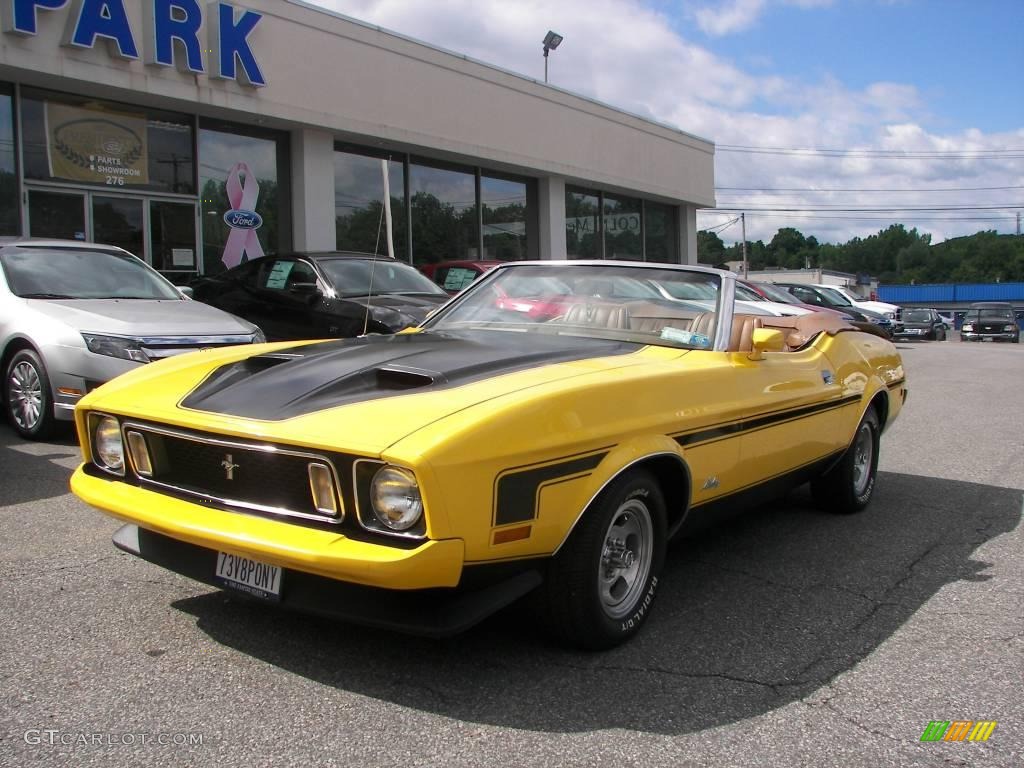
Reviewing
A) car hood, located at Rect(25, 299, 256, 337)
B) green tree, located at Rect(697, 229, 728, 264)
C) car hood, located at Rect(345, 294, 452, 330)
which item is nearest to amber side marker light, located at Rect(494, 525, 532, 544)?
car hood, located at Rect(25, 299, 256, 337)

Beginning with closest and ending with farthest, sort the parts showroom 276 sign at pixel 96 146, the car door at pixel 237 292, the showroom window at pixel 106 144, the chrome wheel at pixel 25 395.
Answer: the chrome wheel at pixel 25 395, the car door at pixel 237 292, the showroom window at pixel 106 144, the parts showroom 276 sign at pixel 96 146

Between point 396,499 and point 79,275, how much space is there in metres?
6.24

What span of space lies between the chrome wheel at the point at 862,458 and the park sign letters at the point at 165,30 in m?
10.7

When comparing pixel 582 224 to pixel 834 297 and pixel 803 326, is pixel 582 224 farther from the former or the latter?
pixel 803 326

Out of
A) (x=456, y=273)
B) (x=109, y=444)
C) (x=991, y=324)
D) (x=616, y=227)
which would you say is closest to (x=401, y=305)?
(x=456, y=273)

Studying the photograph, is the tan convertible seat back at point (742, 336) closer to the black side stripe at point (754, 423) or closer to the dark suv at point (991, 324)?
the black side stripe at point (754, 423)

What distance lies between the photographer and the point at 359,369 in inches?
133

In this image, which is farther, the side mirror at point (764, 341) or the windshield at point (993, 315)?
the windshield at point (993, 315)

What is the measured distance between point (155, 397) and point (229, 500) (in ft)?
2.01

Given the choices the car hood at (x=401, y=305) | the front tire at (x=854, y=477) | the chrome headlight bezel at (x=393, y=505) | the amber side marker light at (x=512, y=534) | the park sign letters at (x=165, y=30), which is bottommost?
the front tire at (x=854, y=477)

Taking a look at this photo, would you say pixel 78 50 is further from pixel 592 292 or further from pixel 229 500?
pixel 229 500

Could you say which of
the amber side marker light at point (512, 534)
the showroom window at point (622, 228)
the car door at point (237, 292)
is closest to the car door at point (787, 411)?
the amber side marker light at point (512, 534)

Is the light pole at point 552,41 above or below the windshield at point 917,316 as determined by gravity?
above

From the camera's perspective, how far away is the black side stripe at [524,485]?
2807 millimetres
